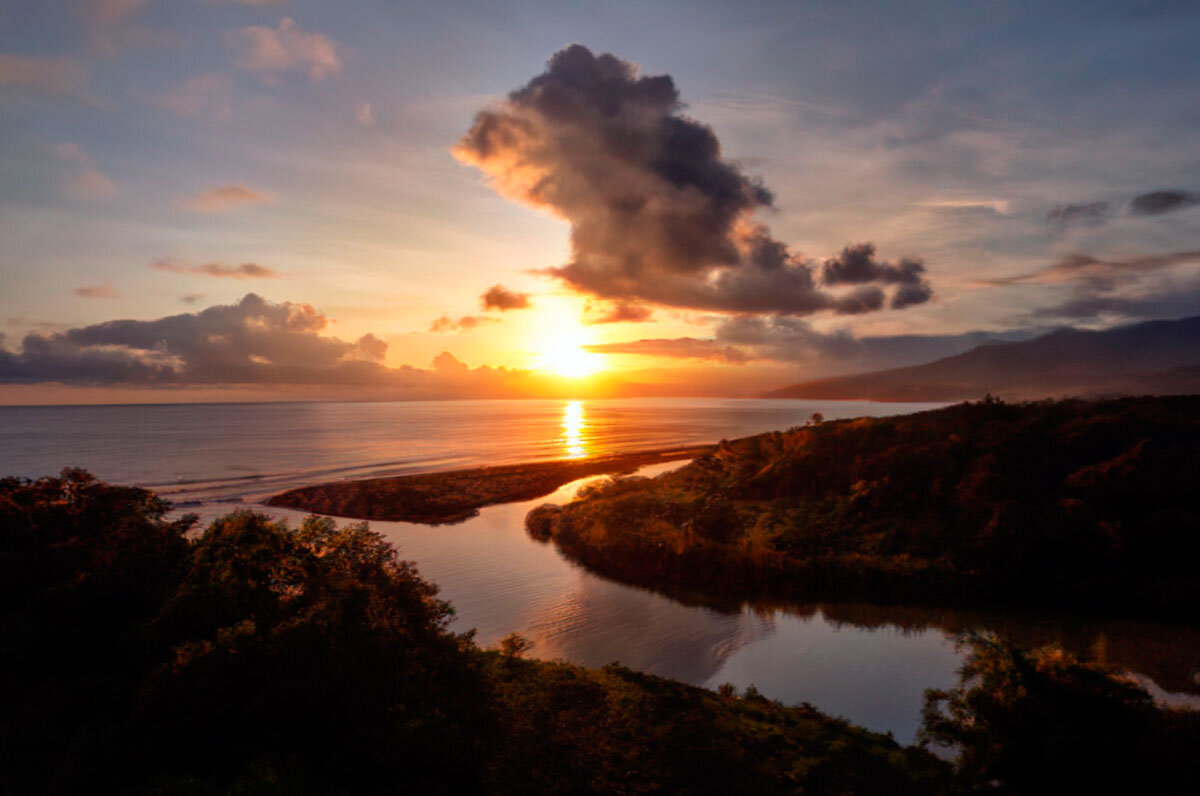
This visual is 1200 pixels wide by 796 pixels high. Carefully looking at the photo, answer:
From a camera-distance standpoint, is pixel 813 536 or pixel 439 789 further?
pixel 813 536

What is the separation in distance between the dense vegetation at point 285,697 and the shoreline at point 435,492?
37.1 m

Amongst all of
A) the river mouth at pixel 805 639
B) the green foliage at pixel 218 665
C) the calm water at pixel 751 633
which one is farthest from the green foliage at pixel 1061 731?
the green foliage at pixel 218 665

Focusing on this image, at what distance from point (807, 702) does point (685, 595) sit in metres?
12.0

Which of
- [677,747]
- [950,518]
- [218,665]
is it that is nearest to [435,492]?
[950,518]

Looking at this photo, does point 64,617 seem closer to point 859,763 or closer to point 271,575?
point 271,575

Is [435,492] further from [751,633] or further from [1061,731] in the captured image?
[1061,731]

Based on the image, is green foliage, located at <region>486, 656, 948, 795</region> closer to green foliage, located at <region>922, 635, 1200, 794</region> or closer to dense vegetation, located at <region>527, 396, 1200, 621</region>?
green foliage, located at <region>922, 635, 1200, 794</region>

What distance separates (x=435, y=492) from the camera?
200ft

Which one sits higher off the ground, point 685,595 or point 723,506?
point 723,506

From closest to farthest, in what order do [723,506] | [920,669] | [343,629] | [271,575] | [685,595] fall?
[343,629] < [271,575] < [920,669] < [685,595] < [723,506]

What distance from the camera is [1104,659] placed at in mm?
21859

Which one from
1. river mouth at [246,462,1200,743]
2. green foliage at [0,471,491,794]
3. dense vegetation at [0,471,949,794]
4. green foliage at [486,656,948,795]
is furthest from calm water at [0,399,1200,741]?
green foliage at [0,471,491,794]

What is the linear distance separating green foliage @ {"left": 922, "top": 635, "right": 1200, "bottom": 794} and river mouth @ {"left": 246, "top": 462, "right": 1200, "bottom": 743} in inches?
180

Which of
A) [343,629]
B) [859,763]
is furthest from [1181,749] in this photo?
[343,629]
